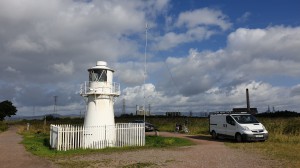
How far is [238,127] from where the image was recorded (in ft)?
74.3

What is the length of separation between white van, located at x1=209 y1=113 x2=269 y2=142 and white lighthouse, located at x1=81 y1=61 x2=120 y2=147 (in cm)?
827

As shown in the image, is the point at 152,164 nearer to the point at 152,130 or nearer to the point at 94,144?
the point at 94,144

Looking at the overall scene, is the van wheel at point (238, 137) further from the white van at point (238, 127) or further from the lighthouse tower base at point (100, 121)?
the lighthouse tower base at point (100, 121)

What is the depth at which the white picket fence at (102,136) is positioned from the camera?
20859 millimetres

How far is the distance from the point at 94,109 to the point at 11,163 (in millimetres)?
8647

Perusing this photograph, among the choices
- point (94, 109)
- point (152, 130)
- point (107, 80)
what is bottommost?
point (152, 130)

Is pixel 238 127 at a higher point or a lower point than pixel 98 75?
lower

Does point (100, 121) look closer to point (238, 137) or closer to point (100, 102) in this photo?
point (100, 102)

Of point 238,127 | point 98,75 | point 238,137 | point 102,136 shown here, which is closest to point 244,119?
point 238,127

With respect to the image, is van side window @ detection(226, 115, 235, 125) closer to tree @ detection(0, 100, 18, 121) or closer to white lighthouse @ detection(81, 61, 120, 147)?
white lighthouse @ detection(81, 61, 120, 147)

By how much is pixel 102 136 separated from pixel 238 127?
9.32 metres

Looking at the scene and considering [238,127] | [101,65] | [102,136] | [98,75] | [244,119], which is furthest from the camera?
[244,119]

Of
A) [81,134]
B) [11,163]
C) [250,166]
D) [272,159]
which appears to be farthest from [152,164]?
[81,134]

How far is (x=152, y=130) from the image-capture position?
4022 cm
